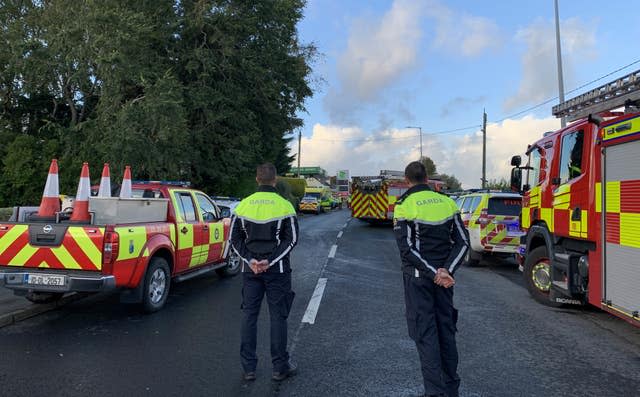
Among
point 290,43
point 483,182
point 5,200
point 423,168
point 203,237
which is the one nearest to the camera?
point 423,168

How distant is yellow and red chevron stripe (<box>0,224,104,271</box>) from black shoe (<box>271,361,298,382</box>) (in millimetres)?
2700

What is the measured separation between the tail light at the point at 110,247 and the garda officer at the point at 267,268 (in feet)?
6.71

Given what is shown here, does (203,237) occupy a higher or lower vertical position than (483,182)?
lower

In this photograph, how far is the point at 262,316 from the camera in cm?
632

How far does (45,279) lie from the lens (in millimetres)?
5672

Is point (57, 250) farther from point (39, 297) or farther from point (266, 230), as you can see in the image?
point (266, 230)

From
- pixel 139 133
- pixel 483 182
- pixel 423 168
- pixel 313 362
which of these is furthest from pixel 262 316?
pixel 483 182

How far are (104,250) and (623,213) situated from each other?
5825mm

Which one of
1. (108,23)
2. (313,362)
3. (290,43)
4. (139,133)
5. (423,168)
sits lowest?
(313,362)

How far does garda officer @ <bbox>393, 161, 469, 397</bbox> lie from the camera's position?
3617mm

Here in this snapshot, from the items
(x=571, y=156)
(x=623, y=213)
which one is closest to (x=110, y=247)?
(x=623, y=213)

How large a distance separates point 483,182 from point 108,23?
28.9m

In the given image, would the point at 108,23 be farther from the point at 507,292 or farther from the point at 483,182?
the point at 483,182

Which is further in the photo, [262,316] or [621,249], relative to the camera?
[262,316]
